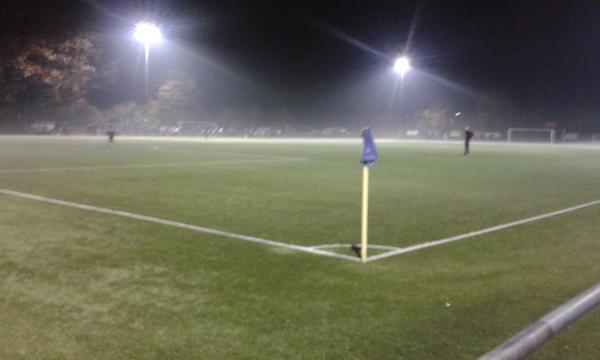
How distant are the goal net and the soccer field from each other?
54.1m

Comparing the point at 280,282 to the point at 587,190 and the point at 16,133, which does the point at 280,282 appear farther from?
the point at 16,133

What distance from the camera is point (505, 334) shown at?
449cm

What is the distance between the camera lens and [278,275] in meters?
6.14

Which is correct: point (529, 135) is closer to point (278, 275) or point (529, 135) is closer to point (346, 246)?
point (346, 246)

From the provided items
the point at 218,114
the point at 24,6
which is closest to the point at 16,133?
the point at 24,6

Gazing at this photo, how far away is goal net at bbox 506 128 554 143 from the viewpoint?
62.3m

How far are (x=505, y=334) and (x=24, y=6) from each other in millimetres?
50404

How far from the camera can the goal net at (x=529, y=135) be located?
204ft

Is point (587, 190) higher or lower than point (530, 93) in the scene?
lower

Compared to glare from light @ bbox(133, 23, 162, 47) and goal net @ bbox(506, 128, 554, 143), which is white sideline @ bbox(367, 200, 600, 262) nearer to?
glare from light @ bbox(133, 23, 162, 47)

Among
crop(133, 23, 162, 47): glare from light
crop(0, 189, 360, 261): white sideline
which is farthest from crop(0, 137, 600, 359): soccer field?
crop(133, 23, 162, 47): glare from light

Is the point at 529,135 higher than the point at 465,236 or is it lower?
higher

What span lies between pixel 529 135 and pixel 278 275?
6373 cm

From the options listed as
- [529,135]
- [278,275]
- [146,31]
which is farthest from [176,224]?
[529,135]
